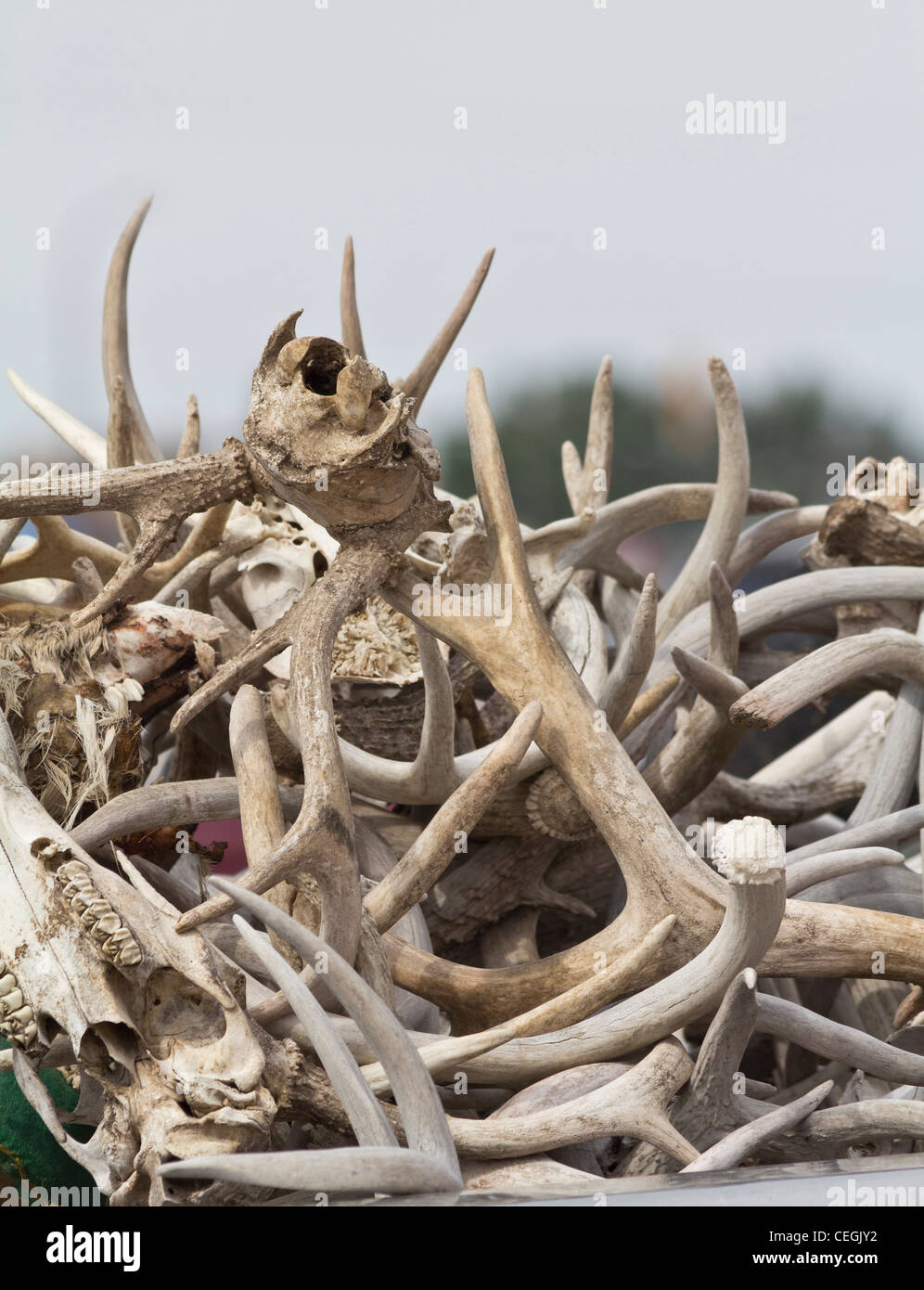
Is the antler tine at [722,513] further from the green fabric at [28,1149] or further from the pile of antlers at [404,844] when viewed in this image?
the green fabric at [28,1149]

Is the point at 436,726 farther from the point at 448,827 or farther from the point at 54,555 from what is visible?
the point at 54,555

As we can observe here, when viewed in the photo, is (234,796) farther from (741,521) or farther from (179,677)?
(741,521)

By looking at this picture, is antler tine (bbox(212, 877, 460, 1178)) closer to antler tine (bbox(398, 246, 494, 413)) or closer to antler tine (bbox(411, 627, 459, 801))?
A: antler tine (bbox(411, 627, 459, 801))

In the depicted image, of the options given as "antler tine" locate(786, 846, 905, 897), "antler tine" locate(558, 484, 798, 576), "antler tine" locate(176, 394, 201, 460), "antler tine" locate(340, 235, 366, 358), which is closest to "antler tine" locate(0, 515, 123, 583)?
"antler tine" locate(176, 394, 201, 460)

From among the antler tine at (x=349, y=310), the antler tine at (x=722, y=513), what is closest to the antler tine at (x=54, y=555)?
the antler tine at (x=349, y=310)

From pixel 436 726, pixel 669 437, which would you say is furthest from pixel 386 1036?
pixel 669 437

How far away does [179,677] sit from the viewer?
0.99 m

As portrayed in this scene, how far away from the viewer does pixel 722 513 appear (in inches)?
50.0

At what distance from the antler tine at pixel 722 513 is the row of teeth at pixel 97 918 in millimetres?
655

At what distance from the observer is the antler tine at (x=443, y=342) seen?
3.84 ft

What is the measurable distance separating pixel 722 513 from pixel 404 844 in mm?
481

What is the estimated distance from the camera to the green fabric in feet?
2.87
